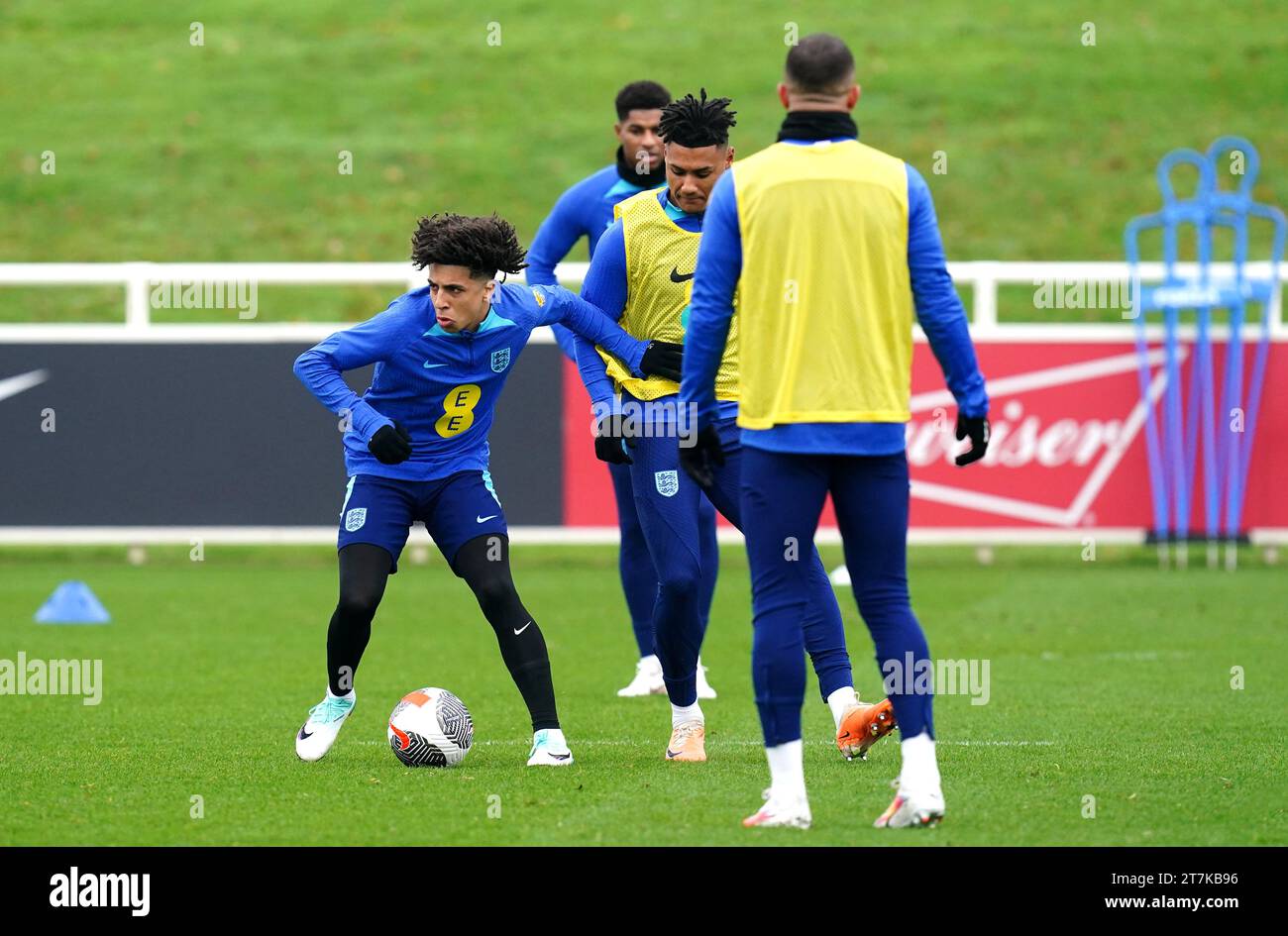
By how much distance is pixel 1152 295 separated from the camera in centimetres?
1502

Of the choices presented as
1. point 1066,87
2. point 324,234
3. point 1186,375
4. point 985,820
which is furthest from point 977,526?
point 1066,87

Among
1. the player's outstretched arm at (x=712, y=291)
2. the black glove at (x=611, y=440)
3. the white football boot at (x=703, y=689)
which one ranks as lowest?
the white football boot at (x=703, y=689)

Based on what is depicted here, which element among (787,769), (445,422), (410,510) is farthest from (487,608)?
(787,769)

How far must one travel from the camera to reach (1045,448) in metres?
14.7

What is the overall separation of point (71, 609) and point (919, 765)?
7.39m

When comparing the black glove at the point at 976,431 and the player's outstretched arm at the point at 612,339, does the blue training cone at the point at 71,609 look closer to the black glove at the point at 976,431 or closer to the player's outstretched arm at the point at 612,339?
the player's outstretched arm at the point at 612,339

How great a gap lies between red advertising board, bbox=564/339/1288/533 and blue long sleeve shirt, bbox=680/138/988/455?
29.7ft

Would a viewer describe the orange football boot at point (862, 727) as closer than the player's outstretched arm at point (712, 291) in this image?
No

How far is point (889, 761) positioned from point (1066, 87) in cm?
2126

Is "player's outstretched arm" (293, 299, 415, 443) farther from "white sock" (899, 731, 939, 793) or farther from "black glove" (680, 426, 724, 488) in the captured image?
"white sock" (899, 731, 939, 793)

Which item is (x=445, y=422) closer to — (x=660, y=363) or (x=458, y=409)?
(x=458, y=409)

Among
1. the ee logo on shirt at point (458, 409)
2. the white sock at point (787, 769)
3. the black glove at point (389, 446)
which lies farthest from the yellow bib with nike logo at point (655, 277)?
the white sock at point (787, 769)

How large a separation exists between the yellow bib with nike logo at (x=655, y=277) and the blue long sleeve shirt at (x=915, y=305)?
62.3 inches

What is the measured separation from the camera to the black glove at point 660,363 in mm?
7062
